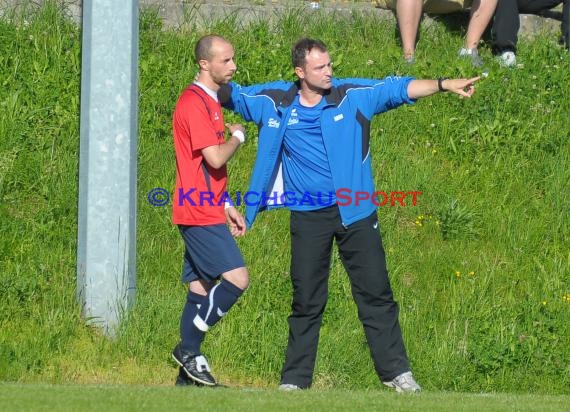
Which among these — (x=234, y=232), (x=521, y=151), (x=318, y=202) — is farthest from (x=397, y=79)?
Answer: (x=521, y=151)

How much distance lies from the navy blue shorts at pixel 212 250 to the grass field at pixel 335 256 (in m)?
0.78

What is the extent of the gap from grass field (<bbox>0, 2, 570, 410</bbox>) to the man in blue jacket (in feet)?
1.48

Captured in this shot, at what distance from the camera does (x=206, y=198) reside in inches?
298

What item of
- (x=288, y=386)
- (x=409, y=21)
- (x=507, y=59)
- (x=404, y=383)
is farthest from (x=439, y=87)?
(x=507, y=59)

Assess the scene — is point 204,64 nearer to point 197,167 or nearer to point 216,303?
point 197,167

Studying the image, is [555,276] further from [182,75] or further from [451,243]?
[182,75]

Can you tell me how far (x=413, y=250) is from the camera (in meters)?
10.1

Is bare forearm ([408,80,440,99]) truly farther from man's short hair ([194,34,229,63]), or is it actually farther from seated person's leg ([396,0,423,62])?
seated person's leg ([396,0,423,62])

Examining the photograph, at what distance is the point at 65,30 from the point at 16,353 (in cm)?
377

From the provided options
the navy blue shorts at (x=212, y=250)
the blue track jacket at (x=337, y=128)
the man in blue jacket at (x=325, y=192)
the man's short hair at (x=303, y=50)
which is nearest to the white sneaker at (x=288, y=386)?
the man in blue jacket at (x=325, y=192)

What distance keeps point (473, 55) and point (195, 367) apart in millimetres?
5199

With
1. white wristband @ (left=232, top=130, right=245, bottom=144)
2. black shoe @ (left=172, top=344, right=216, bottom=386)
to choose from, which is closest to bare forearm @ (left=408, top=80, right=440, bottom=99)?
white wristband @ (left=232, top=130, right=245, bottom=144)

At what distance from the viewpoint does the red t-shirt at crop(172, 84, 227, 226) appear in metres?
7.53

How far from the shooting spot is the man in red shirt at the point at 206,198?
24.8ft
